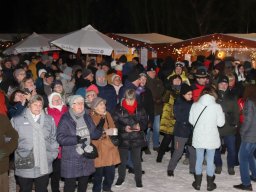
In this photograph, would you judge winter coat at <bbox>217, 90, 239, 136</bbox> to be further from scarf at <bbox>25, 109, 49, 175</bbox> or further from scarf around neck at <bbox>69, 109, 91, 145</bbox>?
scarf at <bbox>25, 109, 49, 175</bbox>

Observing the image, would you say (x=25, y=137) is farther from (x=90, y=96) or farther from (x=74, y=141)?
(x=90, y=96)

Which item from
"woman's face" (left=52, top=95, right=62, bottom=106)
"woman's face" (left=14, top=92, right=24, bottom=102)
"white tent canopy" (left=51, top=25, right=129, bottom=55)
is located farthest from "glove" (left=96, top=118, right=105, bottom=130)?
"white tent canopy" (left=51, top=25, right=129, bottom=55)

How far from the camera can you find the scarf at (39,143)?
17.1 ft

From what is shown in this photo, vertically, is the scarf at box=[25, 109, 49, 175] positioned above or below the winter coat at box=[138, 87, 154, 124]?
below

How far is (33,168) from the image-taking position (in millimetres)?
5242

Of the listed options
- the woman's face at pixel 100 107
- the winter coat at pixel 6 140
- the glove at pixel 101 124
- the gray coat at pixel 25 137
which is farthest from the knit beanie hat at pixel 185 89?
the winter coat at pixel 6 140

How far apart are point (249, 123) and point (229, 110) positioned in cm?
87

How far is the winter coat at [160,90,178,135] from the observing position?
27.6 feet

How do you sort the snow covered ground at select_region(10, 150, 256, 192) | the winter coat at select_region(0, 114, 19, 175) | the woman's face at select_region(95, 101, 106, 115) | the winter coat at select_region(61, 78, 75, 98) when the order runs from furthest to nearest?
the winter coat at select_region(61, 78, 75, 98)
the snow covered ground at select_region(10, 150, 256, 192)
the woman's face at select_region(95, 101, 106, 115)
the winter coat at select_region(0, 114, 19, 175)

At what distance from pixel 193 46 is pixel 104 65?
902cm

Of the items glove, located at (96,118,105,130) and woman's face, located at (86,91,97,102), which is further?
woman's face, located at (86,91,97,102)

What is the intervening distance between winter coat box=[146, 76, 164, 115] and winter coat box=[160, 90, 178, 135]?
0.89m

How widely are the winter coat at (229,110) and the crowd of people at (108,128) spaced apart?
0.05 ft

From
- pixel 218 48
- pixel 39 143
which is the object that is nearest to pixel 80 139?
pixel 39 143
